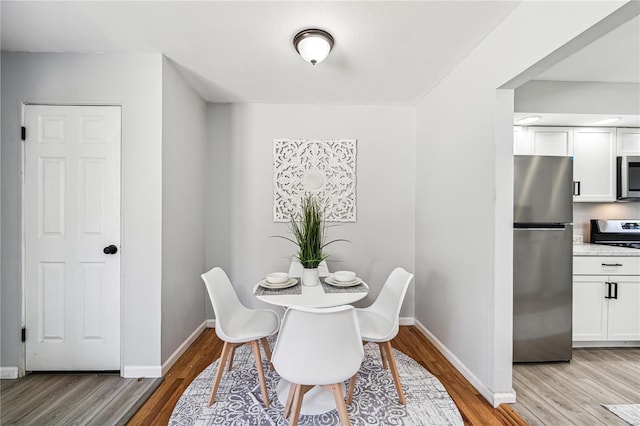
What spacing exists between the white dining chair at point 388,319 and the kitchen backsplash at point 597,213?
2.50 metres

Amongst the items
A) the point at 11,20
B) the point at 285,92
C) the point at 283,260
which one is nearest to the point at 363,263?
the point at 283,260

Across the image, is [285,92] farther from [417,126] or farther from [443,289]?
[443,289]

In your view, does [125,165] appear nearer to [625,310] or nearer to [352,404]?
[352,404]

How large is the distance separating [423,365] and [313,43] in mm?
2658

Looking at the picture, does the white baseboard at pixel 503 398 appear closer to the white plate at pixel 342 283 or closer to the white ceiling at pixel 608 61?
the white plate at pixel 342 283

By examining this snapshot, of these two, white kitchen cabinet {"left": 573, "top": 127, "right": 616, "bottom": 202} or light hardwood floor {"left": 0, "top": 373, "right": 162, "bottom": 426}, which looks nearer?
light hardwood floor {"left": 0, "top": 373, "right": 162, "bottom": 426}

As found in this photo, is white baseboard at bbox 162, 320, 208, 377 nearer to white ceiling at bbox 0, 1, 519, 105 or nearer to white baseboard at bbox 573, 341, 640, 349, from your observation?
white ceiling at bbox 0, 1, 519, 105

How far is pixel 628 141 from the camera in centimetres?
296

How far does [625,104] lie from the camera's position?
8.82 feet

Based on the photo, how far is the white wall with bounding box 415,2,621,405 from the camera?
1.64m

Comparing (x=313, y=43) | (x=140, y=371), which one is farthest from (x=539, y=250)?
(x=140, y=371)

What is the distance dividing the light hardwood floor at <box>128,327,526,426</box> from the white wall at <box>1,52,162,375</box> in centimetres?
28

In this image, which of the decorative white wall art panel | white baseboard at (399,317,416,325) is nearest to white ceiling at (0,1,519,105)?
the decorative white wall art panel

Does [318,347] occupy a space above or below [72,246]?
below
